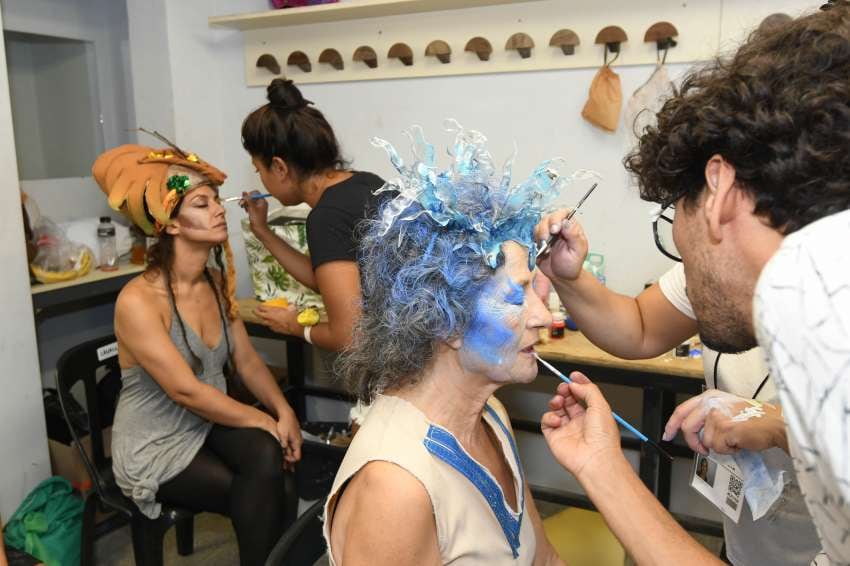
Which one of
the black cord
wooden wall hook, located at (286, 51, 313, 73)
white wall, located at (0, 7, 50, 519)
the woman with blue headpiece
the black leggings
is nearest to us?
the woman with blue headpiece

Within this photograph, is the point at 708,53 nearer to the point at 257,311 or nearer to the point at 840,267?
the point at 257,311

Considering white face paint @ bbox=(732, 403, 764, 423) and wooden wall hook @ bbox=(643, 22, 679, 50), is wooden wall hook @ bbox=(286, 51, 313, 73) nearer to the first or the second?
wooden wall hook @ bbox=(643, 22, 679, 50)

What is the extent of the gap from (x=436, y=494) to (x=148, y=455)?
4.17ft

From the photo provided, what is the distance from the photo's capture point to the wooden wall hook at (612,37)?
8.27 ft

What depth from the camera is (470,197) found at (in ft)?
3.89

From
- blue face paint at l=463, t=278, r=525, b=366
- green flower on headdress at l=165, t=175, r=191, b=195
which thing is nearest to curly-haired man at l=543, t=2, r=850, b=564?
blue face paint at l=463, t=278, r=525, b=366

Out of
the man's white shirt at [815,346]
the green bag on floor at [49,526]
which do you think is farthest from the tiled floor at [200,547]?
the man's white shirt at [815,346]

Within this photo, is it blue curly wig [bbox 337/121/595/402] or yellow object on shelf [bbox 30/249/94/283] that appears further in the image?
yellow object on shelf [bbox 30/249/94/283]

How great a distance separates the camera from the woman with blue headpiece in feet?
A: 3.65

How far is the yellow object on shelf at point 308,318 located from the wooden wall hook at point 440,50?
118 centimetres

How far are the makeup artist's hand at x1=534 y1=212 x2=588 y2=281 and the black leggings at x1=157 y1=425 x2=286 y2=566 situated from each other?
108 cm

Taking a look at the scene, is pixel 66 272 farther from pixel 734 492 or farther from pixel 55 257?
pixel 734 492

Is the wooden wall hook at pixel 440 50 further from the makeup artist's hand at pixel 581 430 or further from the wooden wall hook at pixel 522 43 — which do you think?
the makeup artist's hand at pixel 581 430

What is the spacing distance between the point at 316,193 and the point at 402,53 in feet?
3.29
